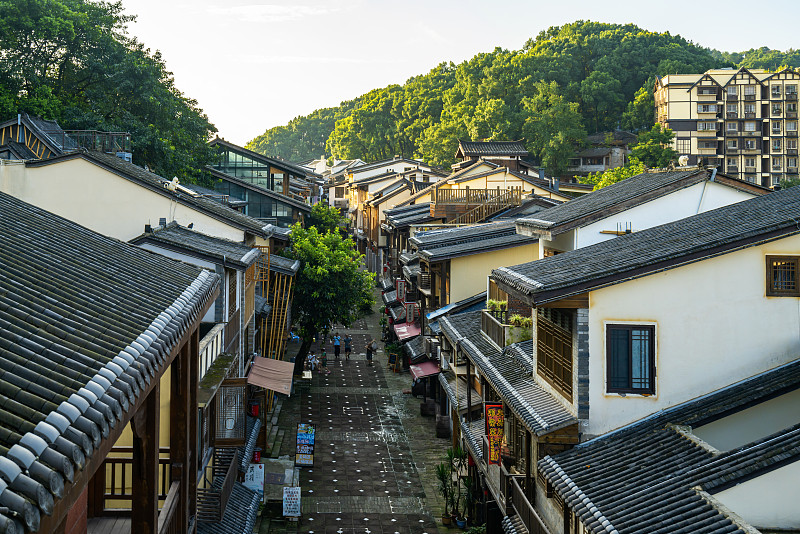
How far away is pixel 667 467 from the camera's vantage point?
13.1 m

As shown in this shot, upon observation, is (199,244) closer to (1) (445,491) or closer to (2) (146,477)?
(1) (445,491)

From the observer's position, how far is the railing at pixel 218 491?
17.7m

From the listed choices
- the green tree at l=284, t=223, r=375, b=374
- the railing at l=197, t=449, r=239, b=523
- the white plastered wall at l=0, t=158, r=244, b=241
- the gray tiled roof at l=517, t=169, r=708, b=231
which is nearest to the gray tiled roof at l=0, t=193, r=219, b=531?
the railing at l=197, t=449, r=239, b=523

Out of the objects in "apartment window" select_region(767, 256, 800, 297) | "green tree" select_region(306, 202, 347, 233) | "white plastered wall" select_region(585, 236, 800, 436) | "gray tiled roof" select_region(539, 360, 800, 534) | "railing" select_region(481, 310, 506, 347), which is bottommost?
"gray tiled roof" select_region(539, 360, 800, 534)

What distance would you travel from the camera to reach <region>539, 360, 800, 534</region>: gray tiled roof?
37.3 feet

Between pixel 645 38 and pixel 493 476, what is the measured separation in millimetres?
104313

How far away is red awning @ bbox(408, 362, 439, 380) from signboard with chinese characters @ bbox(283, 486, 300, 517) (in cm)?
1181

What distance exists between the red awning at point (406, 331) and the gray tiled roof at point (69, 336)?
2926 cm

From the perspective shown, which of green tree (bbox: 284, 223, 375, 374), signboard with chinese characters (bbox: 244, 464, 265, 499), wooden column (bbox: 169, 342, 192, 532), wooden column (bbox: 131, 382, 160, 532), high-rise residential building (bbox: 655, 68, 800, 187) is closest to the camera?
wooden column (bbox: 131, 382, 160, 532)

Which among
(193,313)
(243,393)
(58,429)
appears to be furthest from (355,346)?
(58,429)

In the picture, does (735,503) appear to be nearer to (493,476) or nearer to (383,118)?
(493,476)

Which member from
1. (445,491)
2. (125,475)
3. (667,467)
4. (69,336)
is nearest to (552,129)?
(445,491)

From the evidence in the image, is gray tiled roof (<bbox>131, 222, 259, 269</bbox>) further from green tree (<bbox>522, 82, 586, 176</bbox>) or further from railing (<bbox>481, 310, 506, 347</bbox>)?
green tree (<bbox>522, 82, 586, 176</bbox>)

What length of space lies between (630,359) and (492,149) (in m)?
61.5
